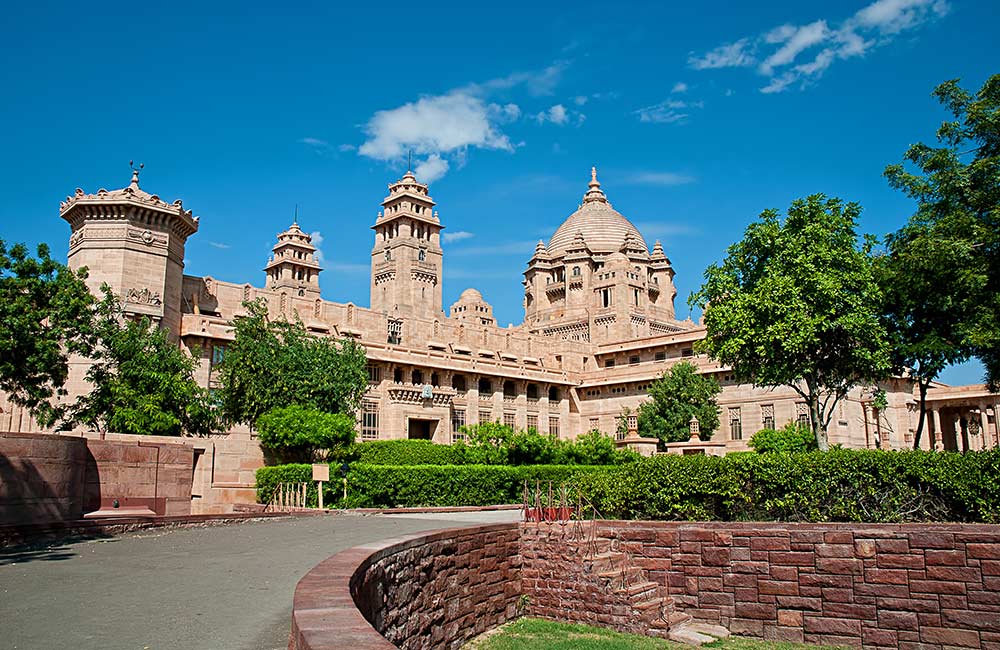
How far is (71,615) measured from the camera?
8.01m

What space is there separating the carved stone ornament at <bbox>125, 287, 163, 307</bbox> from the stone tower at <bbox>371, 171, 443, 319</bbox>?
135 feet

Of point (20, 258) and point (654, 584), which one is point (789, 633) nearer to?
point (654, 584)

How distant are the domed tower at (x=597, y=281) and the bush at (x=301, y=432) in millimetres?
43416

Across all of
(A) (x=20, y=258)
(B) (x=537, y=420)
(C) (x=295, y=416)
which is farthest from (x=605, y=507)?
(B) (x=537, y=420)

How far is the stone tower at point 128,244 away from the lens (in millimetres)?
35688

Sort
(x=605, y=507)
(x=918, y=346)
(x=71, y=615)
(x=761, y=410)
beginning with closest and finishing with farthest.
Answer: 1. (x=71, y=615)
2. (x=605, y=507)
3. (x=918, y=346)
4. (x=761, y=410)

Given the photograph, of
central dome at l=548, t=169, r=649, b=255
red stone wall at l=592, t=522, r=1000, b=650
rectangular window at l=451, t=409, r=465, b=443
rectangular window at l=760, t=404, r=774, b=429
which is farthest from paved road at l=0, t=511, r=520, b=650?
central dome at l=548, t=169, r=649, b=255

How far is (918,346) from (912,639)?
14.1 metres

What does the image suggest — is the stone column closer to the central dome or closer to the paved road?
the central dome

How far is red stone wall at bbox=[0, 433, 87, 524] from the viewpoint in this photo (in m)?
14.2

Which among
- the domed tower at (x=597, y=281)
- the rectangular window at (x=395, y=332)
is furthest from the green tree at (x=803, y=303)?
the domed tower at (x=597, y=281)

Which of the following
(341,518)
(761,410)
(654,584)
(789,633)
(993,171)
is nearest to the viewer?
(789,633)

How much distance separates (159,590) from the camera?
31.2 ft

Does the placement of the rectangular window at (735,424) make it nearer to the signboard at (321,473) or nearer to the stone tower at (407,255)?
the signboard at (321,473)
